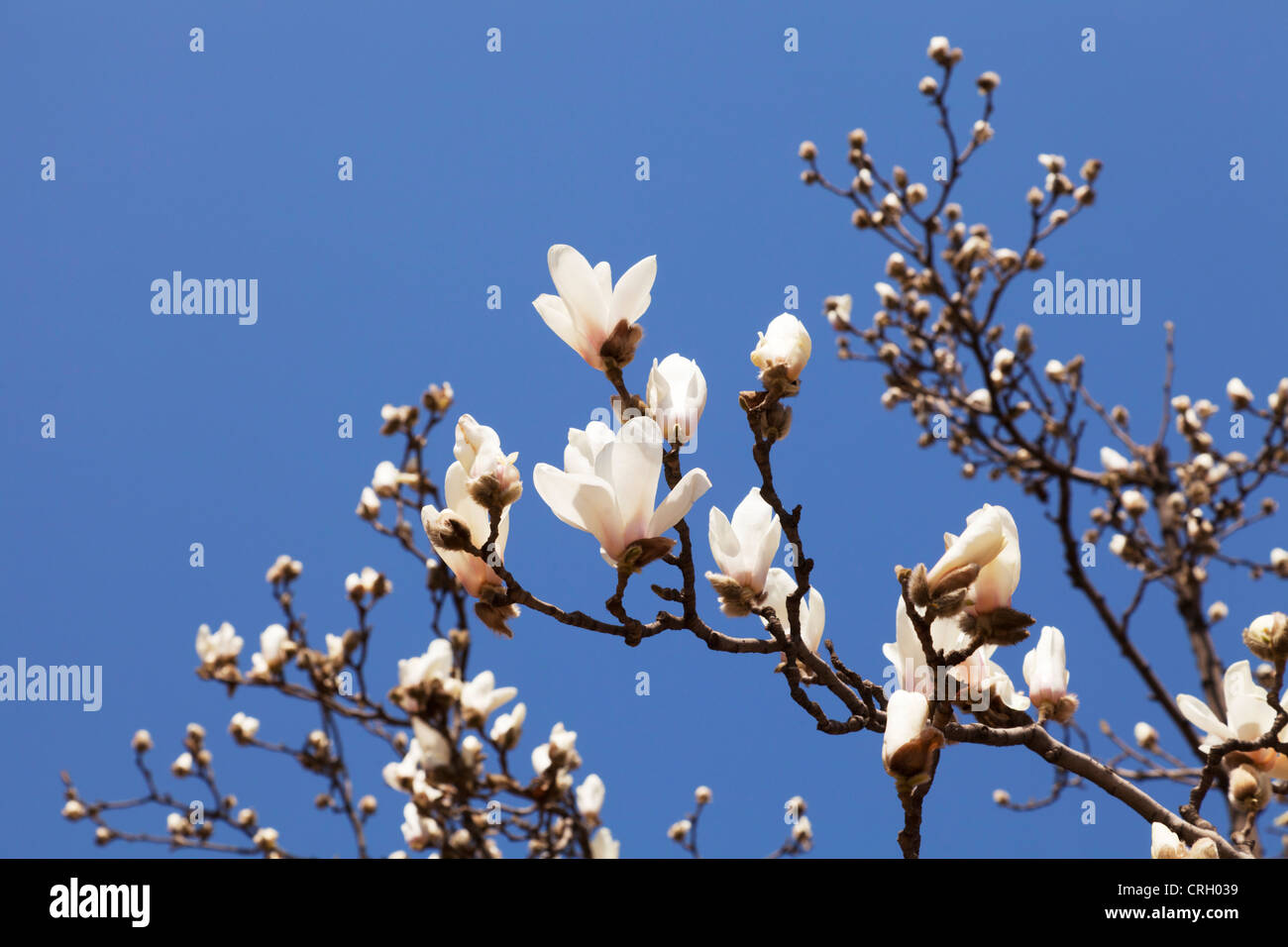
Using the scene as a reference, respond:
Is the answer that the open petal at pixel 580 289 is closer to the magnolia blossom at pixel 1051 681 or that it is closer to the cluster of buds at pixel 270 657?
the magnolia blossom at pixel 1051 681

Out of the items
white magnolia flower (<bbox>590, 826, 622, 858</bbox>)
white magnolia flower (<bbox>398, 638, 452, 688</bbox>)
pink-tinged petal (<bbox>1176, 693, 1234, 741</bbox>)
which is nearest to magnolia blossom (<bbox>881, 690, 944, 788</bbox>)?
pink-tinged petal (<bbox>1176, 693, 1234, 741</bbox>)

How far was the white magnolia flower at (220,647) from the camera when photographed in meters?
3.42

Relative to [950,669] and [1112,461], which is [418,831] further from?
[1112,461]

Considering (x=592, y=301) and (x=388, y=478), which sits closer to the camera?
(x=592, y=301)

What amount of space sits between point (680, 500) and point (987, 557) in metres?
0.33

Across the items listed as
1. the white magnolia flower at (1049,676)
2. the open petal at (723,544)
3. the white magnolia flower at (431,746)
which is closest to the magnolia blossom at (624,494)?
the open petal at (723,544)

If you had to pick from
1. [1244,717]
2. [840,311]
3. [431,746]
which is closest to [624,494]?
[1244,717]

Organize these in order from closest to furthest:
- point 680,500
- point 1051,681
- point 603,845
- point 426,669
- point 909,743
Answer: point 909,743 → point 680,500 → point 1051,681 → point 426,669 → point 603,845

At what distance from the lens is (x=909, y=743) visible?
0.88 meters

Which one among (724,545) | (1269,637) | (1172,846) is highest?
(724,545)

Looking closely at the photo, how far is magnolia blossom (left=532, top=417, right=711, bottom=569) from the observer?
3.31 ft

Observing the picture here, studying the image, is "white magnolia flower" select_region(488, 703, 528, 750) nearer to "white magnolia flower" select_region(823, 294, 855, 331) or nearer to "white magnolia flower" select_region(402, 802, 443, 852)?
"white magnolia flower" select_region(402, 802, 443, 852)
